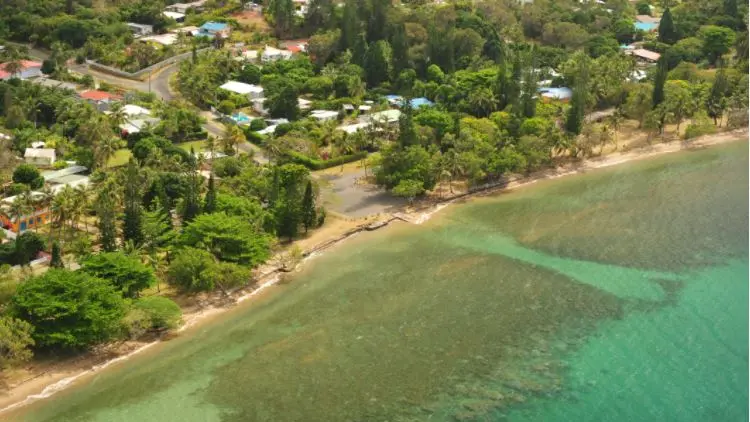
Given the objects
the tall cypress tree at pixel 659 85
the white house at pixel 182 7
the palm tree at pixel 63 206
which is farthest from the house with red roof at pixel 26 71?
the tall cypress tree at pixel 659 85

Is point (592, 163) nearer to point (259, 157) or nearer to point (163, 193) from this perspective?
point (259, 157)

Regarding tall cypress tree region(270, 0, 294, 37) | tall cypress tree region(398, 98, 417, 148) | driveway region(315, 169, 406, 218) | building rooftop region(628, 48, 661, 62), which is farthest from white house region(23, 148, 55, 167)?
building rooftop region(628, 48, 661, 62)

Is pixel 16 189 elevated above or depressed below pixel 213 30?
below

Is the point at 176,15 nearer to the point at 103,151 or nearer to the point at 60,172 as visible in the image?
the point at 103,151

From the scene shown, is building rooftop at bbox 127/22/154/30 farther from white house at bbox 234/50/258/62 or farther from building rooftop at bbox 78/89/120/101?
building rooftop at bbox 78/89/120/101

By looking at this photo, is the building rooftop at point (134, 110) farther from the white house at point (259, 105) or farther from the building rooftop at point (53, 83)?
the white house at point (259, 105)

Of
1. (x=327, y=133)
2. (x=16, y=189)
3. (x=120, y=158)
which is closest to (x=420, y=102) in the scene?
(x=327, y=133)
